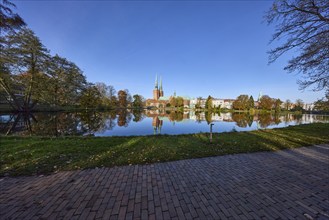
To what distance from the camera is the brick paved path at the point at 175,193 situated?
2.42 m

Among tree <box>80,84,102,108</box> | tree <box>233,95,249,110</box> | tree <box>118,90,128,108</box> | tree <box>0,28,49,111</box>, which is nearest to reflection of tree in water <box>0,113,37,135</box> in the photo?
tree <box>0,28,49,111</box>

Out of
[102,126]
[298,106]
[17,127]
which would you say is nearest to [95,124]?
[102,126]

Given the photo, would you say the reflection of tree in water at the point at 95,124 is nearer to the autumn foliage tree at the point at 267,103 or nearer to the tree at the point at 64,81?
the tree at the point at 64,81

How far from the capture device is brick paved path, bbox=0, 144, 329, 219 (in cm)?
242

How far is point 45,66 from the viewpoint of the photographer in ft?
82.3

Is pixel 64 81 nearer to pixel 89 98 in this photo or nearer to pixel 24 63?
pixel 24 63

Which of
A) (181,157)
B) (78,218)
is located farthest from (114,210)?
(181,157)

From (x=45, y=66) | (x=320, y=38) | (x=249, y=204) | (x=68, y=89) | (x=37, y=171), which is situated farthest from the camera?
(x=68, y=89)

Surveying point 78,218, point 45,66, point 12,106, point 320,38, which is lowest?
point 78,218

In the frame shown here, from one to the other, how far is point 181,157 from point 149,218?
116 inches

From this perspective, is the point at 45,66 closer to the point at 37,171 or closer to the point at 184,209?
the point at 37,171

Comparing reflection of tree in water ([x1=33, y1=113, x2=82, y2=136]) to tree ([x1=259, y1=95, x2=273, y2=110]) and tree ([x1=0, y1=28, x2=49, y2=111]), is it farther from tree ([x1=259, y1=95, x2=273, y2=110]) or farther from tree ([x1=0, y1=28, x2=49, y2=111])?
tree ([x1=259, y1=95, x2=273, y2=110])

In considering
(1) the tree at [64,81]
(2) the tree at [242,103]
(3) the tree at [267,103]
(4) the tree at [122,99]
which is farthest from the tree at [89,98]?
(3) the tree at [267,103]

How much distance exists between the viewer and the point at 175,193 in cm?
297
